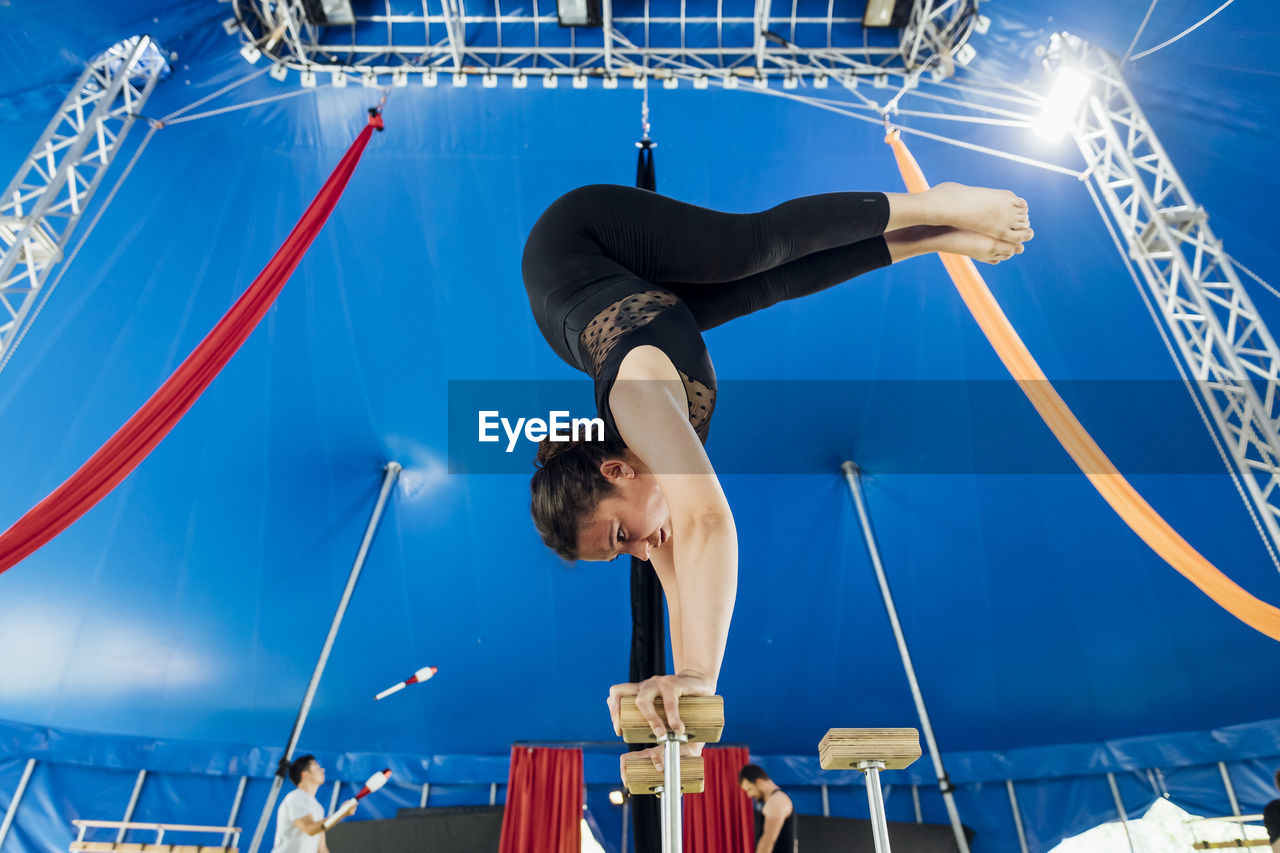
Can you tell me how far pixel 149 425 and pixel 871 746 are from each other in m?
2.37

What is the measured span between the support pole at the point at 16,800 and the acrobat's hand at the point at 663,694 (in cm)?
Answer: 553

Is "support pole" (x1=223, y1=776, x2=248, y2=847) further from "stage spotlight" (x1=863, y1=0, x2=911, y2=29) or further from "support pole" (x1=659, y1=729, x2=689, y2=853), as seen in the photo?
"stage spotlight" (x1=863, y1=0, x2=911, y2=29)

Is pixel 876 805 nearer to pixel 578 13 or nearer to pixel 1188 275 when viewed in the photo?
pixel 1188 275

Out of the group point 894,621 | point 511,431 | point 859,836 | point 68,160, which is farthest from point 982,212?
point 859,836

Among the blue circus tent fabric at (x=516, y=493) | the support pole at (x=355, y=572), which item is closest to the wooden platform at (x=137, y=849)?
the support pole at (x=355, y=572)

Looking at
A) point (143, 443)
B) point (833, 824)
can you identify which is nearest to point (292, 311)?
point (143, 443)

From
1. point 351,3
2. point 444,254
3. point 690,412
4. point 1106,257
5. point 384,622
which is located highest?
point 351,3

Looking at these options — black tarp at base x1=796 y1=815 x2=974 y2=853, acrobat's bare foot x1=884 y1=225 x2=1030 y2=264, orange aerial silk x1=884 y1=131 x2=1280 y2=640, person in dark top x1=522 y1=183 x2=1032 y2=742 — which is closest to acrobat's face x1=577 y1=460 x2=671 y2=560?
person in dark top x1=522 y1=183 x2=1032 y2=742

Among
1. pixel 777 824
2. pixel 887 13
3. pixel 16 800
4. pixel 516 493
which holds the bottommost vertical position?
pixel 777 824

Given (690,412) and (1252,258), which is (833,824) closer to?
(1252,258)

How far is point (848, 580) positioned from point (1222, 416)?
2.64 metres

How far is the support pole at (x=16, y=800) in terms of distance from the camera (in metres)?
4.49

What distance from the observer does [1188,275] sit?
2.74 metres

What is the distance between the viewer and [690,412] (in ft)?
3.95
